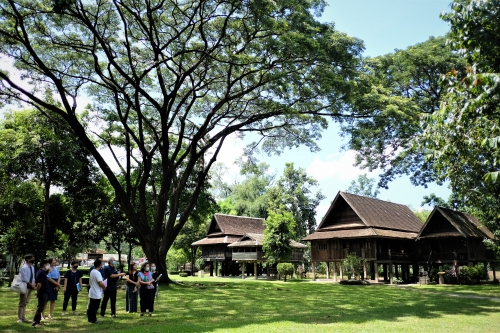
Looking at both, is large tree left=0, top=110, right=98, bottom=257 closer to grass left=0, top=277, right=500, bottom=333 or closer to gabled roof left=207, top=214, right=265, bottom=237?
grass left=0, top=277, right=500, bottom=333

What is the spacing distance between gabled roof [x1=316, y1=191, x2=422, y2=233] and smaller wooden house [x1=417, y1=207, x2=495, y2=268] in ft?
10.2

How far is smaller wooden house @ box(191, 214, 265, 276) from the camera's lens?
43.6 metres

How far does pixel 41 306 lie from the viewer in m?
9.40

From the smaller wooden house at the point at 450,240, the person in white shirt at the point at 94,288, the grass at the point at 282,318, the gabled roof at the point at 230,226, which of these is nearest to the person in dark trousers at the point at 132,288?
the grass at the point at 282,318

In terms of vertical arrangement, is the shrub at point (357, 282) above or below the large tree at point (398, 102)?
below

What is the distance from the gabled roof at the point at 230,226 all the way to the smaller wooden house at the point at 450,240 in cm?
2044

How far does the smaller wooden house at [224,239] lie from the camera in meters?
43.6

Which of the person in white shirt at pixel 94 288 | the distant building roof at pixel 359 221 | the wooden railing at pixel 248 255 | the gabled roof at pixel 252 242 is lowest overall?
the wooden railing at pixel 248 255

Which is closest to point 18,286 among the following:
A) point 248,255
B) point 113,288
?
point 113,288

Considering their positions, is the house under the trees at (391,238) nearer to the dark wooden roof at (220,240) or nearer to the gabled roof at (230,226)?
the dark wooden roof at (220,240)

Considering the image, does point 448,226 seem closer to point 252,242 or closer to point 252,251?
point 252,242

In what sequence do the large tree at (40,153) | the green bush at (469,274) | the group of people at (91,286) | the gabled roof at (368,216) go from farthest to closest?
1. the gabled roof at (368,216)
2. the green bush at (469,274)
3. the large tree at (40,153)
4. the group of people at (91,286)

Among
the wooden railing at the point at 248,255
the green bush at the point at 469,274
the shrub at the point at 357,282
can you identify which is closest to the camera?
the shrub at the point at 357,282

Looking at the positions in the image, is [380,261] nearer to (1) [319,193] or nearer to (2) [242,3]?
(2) [242,3]
